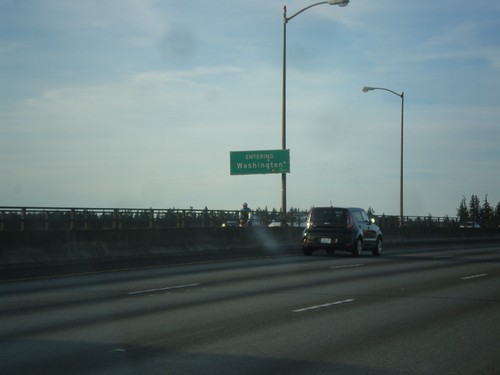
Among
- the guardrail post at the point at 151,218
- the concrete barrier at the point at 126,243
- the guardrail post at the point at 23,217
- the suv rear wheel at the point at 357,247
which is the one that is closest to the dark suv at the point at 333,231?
the suv rear wheel at the point at 357,247

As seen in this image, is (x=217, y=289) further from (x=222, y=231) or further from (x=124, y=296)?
(x=222, y=231)

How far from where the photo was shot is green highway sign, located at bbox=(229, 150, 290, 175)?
43.4 m

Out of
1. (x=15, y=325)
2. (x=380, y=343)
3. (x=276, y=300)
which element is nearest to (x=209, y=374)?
(x=380, y=343)

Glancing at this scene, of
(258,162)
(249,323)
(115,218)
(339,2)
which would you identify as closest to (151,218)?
(115,218)

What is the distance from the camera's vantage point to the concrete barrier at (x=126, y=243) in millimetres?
24312

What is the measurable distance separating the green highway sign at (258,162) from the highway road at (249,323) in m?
21.5

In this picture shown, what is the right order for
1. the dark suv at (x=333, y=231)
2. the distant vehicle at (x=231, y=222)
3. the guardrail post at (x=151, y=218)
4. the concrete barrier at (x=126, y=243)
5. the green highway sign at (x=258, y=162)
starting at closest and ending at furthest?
the concrete barrier at (x=126, y=243)
the dark suv at (x=333, y=231)
the guardrail post at (x=151, y=218)
the distant vehicle at (x=231, y=222)
the green highway sign at (x=258, y=162)

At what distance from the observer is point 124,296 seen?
52.7ft

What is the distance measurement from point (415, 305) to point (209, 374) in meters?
7.33

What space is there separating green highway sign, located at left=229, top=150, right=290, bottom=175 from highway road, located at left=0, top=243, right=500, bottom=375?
848 inches

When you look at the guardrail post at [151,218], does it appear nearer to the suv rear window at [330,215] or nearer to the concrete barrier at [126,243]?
the concrete barrier at [126,243]

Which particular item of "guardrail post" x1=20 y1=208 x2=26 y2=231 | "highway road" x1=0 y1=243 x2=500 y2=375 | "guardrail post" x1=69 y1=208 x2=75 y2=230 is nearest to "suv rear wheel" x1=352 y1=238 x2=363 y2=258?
"highway road" x1=0 y1=243 x2=500 y2=375

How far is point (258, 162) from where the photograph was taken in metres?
44.9

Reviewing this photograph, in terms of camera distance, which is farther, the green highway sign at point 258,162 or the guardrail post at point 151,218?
the green highway sign at point 258,162
